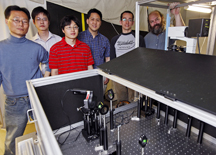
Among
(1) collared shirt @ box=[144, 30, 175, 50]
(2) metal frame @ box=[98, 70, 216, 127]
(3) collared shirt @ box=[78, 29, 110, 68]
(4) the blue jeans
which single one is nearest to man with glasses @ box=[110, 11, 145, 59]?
(3) collared shirt @ box=[78, 29, 110, 68]

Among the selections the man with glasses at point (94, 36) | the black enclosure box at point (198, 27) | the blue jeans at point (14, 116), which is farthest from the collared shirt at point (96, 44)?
the black enclosure box at point (198, 27)

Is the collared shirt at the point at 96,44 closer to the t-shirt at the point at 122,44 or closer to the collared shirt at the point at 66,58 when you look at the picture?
the t-shirt at the point at 122,44

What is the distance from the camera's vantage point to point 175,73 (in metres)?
0.73

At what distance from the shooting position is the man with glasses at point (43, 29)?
6.55 feet

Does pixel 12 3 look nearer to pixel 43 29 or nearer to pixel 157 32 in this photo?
pixel 43 29

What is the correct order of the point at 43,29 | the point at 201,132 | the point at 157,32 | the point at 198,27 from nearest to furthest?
the point at 201,132 < the point at 198,27 < the point at 43,29 < the point at 157,32

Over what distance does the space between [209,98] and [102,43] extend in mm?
2058

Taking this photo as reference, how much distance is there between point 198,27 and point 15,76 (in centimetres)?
183

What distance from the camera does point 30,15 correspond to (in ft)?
6.57

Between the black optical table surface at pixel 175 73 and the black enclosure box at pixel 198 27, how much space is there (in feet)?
0.73

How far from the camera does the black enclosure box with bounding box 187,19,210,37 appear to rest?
100cm

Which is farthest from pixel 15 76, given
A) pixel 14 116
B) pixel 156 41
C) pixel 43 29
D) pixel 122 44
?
pixel 156 41

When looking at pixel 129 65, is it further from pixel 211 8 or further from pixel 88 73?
pixel 211 8

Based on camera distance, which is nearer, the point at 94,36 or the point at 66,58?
the point at 66,58
